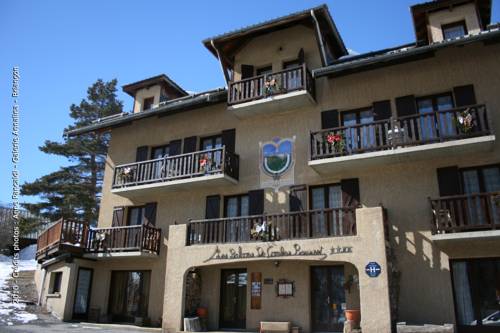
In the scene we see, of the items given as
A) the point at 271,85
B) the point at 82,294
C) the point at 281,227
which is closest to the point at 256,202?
the point at 281,227

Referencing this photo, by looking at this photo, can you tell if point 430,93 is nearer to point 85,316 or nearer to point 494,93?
point 494,93

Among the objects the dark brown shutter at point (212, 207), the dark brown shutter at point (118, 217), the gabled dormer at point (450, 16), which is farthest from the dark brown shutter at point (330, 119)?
the dark brown shutter at point (118, 217)

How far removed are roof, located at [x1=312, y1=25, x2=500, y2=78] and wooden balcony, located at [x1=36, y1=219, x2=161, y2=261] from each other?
960 centimetres

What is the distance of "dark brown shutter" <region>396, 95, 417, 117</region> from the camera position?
1504cm

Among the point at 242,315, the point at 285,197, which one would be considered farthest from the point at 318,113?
the point at 242,315

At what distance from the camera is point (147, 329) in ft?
52.9

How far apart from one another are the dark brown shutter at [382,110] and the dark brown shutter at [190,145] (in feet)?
25.8

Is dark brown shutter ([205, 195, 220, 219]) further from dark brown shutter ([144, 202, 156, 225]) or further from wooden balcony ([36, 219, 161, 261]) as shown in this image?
dark brown shutter ([144, 202, 156, 225])

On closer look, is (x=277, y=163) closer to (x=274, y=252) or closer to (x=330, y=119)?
(x=330, y=119)

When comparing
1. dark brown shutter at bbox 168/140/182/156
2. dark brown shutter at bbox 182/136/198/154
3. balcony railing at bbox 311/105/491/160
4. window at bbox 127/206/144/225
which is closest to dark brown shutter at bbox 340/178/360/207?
balcony railing at bbox 311/105/491/160

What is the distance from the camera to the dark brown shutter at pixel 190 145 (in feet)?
62.7

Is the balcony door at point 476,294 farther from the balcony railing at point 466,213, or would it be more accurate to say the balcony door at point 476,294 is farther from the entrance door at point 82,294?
the entrance door at point 82,294

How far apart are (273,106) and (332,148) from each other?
3406 mm

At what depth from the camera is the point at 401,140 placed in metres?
14.0
